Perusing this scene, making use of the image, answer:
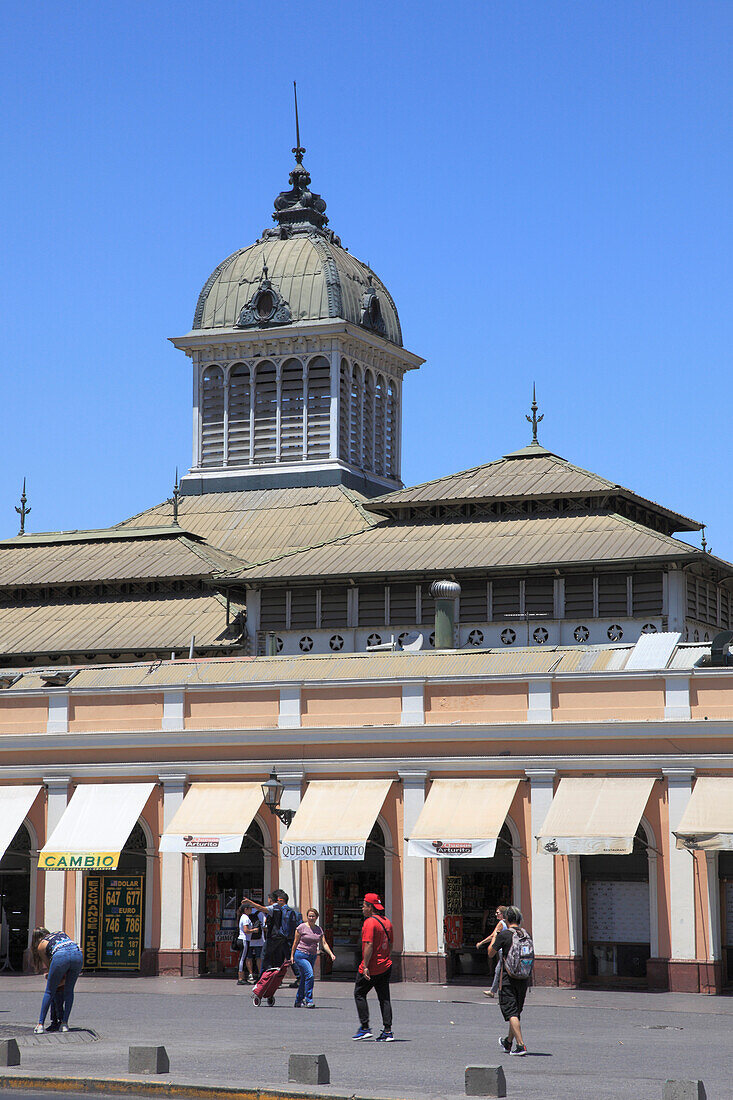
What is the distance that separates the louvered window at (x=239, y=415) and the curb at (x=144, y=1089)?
4092 centimetres

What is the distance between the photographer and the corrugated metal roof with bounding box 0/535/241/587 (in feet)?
154

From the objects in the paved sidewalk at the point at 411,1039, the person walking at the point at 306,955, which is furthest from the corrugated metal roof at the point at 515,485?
the person walking at the point at 306,955

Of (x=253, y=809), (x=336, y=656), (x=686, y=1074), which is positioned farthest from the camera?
(x=336, y=656)

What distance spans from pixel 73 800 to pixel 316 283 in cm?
2775

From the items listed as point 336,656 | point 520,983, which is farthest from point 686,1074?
point 336,656

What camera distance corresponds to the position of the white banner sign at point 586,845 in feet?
97.8

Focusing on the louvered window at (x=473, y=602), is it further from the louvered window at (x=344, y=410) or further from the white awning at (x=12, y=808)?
the louvered window at (x=344, y=410)

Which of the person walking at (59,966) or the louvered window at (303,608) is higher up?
the louvered window at (303,608)

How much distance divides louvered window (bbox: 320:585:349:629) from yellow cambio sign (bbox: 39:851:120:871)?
450 inches

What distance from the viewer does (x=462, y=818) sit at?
31.5 m

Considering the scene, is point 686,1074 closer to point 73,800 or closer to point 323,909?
point 323,909

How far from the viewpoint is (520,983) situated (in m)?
20.2

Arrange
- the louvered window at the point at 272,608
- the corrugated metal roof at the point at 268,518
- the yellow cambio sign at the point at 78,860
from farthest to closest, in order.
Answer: the corrugated metal roof at the point at 268,518 < the louvered window at the point at 272,608 < the yellow cambio sign at the point at 78,860

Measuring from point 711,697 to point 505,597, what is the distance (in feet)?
36.8
